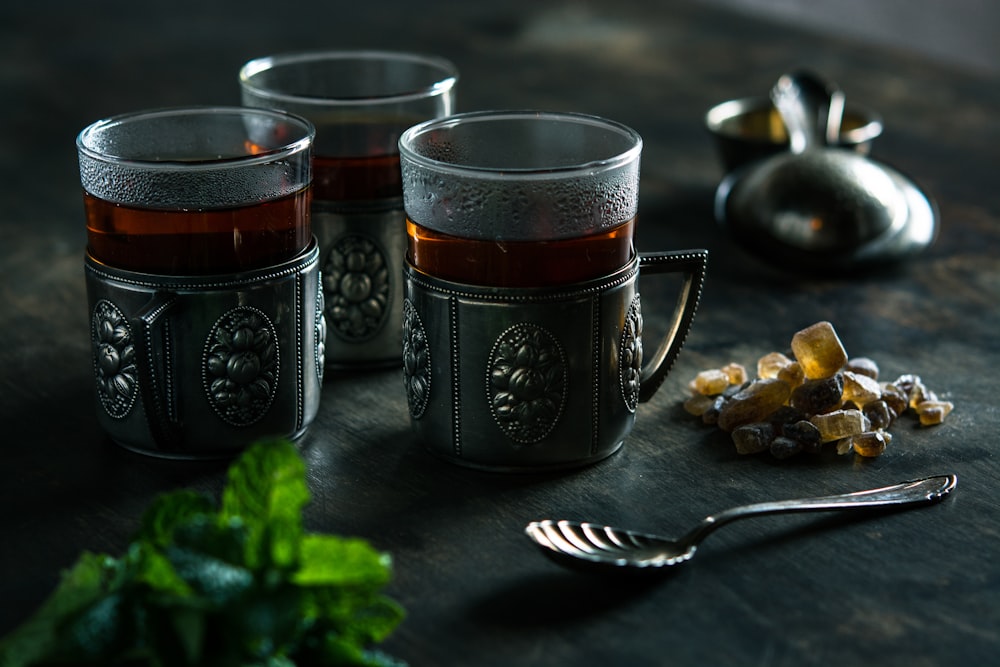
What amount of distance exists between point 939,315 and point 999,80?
0.94m

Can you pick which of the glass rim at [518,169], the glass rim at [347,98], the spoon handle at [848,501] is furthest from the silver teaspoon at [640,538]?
the glass rim at [347,98]

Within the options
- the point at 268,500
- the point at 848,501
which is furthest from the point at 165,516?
the point at 848,501

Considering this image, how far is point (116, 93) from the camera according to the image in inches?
79.0

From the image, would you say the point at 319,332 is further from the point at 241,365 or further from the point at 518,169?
the point at 518,169

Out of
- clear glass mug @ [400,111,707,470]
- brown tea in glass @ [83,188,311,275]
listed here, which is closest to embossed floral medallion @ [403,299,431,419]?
clear glass mug @ [400,111,707,470]

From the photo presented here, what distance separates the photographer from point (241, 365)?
36.1 inches

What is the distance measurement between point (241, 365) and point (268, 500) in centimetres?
23

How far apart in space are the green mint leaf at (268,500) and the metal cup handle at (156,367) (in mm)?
206

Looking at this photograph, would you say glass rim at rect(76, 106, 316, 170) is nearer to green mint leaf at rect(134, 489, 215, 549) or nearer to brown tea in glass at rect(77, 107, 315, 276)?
brown tea in glass at rect(77, 107, 315, 276)

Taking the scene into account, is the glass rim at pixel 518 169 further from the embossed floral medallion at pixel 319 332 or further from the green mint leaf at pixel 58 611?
the green mint leaf at pixel 58 611

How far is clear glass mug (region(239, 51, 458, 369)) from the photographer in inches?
41.6

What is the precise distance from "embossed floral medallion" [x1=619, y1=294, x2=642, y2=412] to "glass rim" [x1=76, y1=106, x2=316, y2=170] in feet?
0.86

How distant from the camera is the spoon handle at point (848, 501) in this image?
0.83 metres

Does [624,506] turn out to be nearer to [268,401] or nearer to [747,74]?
[268,401]
